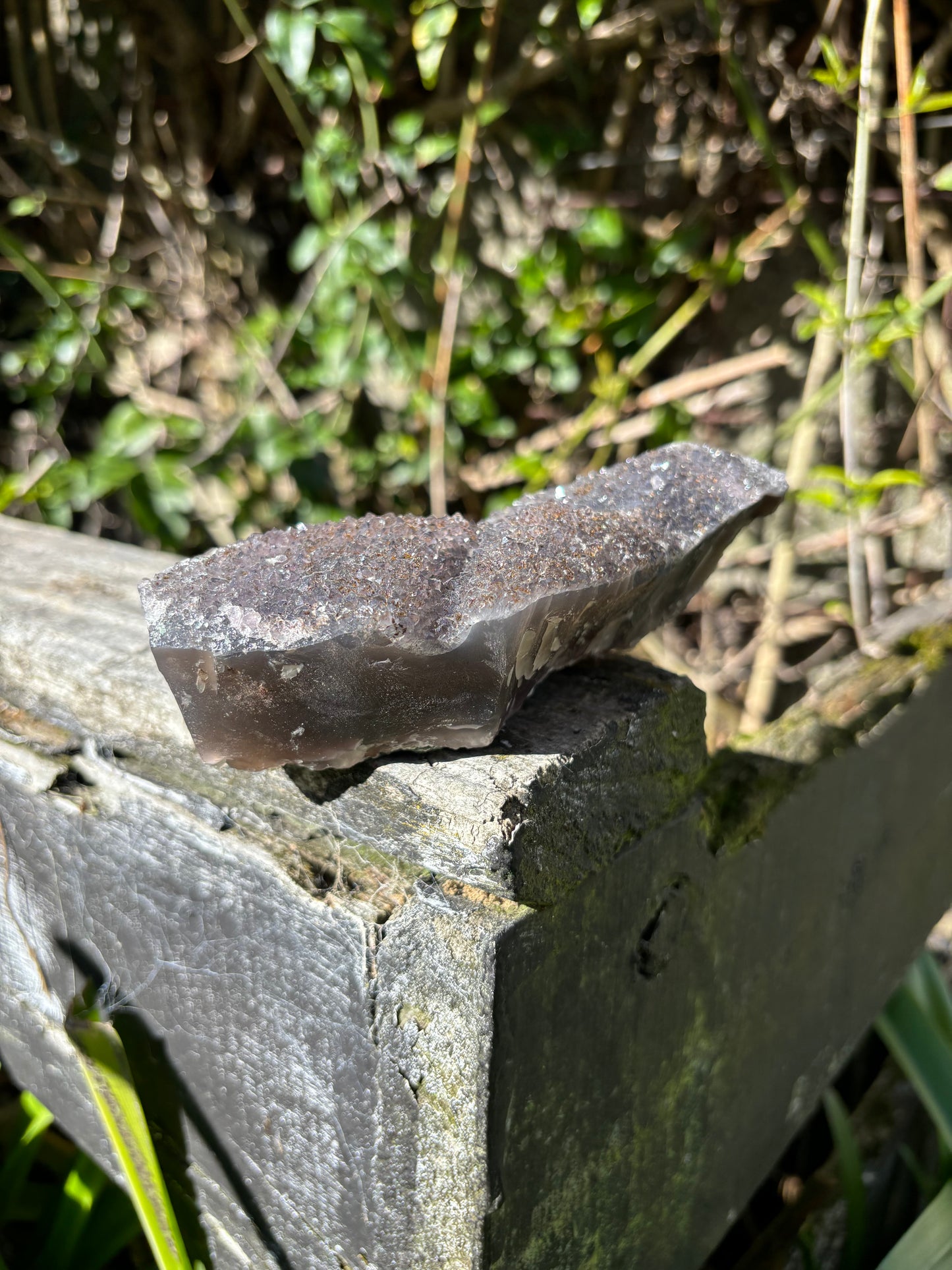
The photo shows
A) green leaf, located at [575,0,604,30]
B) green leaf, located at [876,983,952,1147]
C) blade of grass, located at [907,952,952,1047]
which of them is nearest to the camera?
green leaf, located at [876,983,952,1147]

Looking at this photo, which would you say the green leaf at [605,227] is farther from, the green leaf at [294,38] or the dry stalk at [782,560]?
the green leaf at [294,38]

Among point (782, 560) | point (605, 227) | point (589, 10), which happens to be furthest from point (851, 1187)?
point (589, 10)

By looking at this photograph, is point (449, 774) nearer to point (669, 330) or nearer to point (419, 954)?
point (419, 954)

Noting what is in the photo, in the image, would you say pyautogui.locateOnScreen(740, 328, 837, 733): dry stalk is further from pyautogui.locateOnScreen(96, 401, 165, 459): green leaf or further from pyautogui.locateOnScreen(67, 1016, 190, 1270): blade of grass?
pyautogui.locateOnScreen(96, 401, 165, 459): green leaf

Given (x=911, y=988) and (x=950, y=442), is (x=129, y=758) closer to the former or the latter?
(x=911, y=988)

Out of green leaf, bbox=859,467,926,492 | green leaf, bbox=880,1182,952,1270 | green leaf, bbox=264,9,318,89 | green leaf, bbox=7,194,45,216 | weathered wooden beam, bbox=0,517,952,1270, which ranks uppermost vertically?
green leaf, bbox=264,9,318,89

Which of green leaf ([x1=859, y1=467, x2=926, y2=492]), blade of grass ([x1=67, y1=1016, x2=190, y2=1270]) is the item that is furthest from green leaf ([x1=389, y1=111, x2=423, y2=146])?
blade of grass ([x1=67, y1=1016, x2=190, y2=1270])

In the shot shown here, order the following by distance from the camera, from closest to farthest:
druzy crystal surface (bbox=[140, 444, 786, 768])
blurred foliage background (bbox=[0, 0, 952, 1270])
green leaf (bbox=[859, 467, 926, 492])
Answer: druzy crystal surface (bbox=[140, 444, 786, 768]) < green leaf (bbox=[859, 467, 926, 492]) < blurred foliage background (bbox=[0, 0, 952, 1270])
